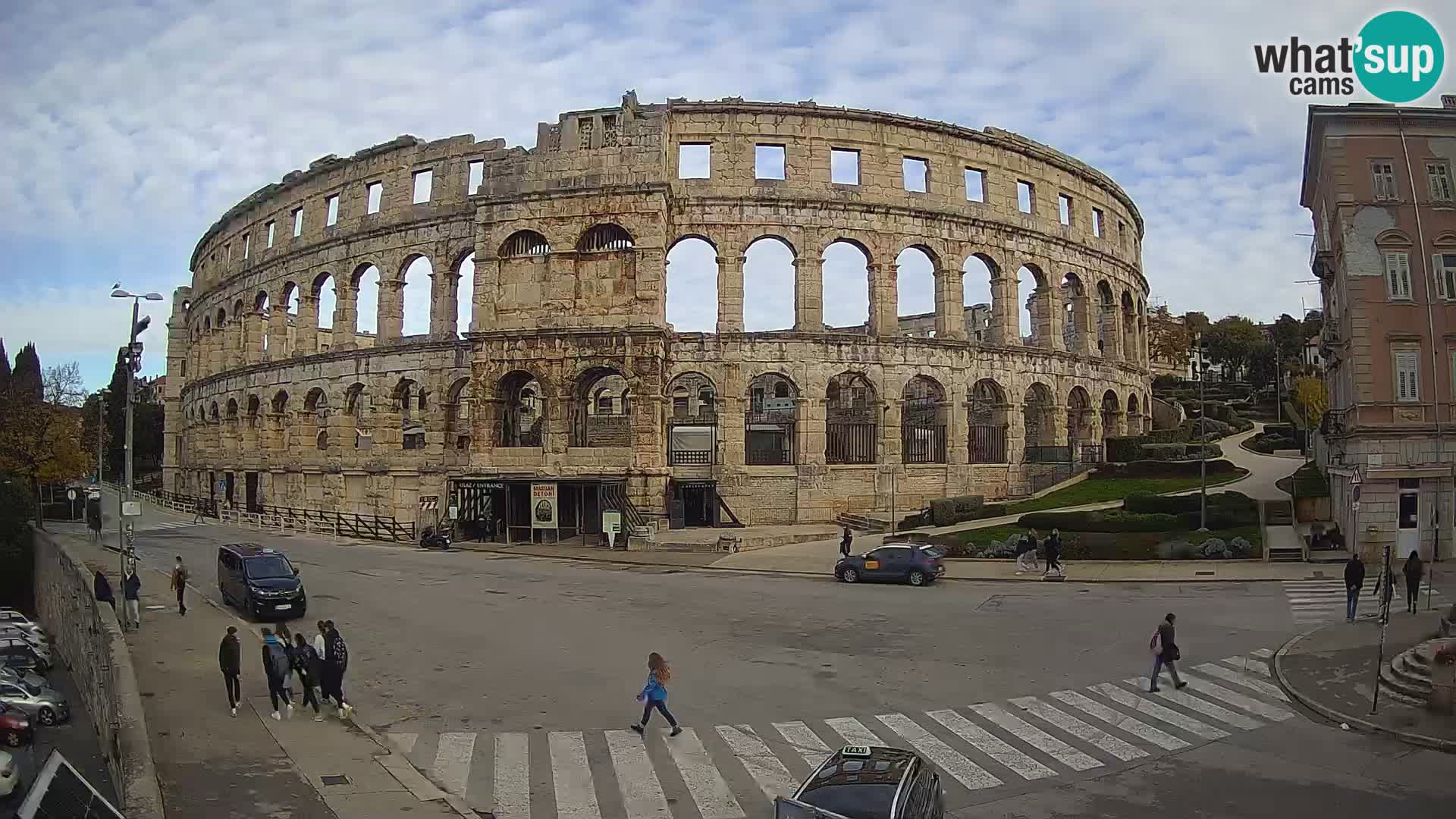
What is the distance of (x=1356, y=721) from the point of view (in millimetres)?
14492

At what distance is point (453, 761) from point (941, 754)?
270 inches

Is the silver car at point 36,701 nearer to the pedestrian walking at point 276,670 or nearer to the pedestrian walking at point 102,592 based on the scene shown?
the pedestrian walking at point 102,592

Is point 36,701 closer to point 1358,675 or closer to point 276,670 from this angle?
point 276,670

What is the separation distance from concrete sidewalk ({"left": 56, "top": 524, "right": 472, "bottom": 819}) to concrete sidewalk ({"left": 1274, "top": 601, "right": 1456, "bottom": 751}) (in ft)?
44.5

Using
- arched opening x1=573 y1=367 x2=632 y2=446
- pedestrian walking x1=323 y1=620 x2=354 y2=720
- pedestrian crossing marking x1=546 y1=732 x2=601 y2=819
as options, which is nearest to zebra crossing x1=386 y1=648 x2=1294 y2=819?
pedestrian crossing marking x1=546 y1=732 x2=601 y2=819

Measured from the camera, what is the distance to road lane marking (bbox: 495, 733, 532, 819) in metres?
11.3

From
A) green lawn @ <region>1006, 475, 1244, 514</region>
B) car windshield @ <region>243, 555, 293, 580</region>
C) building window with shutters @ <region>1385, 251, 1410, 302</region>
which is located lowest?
car windshield @ <region>243, 555, 293, 580</region>

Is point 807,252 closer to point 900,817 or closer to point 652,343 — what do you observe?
point 652,343

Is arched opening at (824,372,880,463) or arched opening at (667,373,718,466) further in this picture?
arched opening at (824,372,880,463)

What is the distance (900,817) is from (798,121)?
1582 inches

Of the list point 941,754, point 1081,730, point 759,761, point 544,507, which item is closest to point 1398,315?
point 1081,730

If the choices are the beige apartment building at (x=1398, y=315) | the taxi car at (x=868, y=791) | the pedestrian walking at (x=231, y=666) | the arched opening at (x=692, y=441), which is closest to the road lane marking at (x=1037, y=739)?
the taxi car at (x=868, y=791)

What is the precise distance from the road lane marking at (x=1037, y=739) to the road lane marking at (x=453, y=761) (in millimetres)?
7996

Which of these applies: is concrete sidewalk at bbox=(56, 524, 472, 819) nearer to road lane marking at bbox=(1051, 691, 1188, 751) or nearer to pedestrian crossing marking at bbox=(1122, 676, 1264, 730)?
road lane marking at bbox=(1051, 691, 1188, 751)
